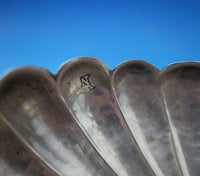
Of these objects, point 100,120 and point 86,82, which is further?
point 86,82

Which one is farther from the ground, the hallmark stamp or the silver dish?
the hallmark stamp

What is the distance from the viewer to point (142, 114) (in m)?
4.38

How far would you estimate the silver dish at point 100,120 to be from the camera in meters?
3.42

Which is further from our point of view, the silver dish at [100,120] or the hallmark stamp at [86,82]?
the hallmark stamp at [86,82]

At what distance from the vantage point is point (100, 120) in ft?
13.6

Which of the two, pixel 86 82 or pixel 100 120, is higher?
pixel 86 82

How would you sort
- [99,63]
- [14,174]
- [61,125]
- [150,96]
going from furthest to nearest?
[150,96]
[99,63]
[61,125]
[14,174]

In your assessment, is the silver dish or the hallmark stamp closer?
the silver dish

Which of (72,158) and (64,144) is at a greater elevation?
(64,144)

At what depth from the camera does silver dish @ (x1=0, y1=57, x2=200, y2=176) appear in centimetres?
342

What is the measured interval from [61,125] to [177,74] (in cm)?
274

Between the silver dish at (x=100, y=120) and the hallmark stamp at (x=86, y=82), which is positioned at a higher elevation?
the hallmark stamp at (x=86, y=82)

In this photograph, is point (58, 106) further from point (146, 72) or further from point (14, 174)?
point (146, 72)

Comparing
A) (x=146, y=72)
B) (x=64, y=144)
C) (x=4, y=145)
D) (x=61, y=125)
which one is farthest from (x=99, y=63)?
(x=4, y=145)
